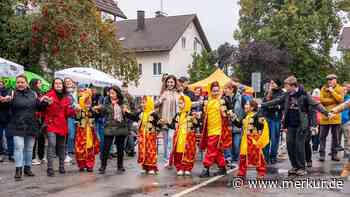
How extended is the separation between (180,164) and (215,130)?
102 centimetres

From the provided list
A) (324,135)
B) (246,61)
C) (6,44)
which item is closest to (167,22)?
(246,61)

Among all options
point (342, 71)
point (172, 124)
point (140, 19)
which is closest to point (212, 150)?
point (172, 124)

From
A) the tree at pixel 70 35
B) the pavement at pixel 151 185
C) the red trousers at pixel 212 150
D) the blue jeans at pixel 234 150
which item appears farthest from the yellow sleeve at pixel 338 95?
the tree at pixel 70 35

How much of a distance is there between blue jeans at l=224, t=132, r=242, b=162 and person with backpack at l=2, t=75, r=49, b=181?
421cm

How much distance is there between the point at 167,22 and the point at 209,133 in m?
43.4

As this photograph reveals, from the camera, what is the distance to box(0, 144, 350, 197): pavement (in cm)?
904

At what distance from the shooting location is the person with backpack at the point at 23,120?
10.6 metres

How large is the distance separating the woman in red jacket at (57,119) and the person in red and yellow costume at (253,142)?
3.28 metres

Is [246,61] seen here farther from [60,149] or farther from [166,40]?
[60,149]

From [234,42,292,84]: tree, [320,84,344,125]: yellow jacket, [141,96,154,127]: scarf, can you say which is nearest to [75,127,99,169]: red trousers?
[141,96,154,127]: scarf

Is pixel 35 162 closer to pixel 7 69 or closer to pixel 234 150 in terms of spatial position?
pixel 7 69

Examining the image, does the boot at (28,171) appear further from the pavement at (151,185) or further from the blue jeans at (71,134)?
the blue jeans at (71,134)

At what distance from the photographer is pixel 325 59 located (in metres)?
49.1

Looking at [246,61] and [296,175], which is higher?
[246,61]
